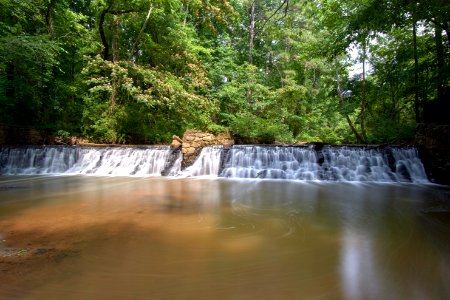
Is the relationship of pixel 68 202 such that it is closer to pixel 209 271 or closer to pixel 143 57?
pixel 209 271

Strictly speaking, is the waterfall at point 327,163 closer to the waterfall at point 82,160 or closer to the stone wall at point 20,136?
the waterfall at point 82,160

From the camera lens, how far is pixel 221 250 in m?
2.76

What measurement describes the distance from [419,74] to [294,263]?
13.6 metres

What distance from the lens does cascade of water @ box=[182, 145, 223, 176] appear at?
1059cm

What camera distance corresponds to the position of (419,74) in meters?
12.4

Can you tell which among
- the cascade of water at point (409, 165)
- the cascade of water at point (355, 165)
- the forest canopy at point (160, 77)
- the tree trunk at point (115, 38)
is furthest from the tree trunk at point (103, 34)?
the cascade of water at point (409, 165)

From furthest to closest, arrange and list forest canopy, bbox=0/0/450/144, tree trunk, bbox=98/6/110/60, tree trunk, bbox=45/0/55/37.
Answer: tree trunk, bbox=45/0/55/37 → tree trunk, bbox=98/6/110/60 → forest canopy, bbox=0/0/450/144

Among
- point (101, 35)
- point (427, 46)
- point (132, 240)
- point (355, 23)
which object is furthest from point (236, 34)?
point (132, 240)

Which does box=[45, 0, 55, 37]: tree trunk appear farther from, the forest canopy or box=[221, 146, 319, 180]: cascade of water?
box=[221, 146, 319, 180]: cascade of water

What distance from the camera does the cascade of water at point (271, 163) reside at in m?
9.78

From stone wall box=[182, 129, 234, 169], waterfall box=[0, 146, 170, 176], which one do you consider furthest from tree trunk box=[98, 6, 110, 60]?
stone wall box=[182, 129, 234, 169]

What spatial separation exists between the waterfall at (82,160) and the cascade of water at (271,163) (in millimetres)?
2912

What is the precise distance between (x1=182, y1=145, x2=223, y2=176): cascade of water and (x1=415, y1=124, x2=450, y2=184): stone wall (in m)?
7.21

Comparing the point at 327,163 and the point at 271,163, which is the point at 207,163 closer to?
the point at 271,163
